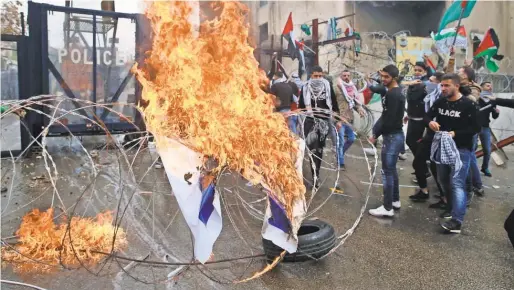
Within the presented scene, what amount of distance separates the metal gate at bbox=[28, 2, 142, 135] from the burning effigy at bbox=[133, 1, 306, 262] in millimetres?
5925

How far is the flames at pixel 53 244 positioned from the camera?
3.94 m

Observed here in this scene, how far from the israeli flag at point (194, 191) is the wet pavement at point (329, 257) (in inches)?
11.0

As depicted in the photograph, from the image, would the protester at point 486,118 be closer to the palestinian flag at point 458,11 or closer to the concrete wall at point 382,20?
the palestinian flag at point 458,11

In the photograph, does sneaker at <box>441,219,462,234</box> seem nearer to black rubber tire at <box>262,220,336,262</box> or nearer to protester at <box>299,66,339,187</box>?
black rubber tire at <box>262,220,336,262</box>

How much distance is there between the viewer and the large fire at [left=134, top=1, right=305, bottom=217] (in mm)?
3363

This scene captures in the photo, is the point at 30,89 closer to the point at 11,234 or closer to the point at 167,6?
the point at 11,234

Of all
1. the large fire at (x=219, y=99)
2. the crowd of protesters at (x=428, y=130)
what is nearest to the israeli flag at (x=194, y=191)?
the large fire at (x=219, y=99)

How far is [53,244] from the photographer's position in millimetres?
4172

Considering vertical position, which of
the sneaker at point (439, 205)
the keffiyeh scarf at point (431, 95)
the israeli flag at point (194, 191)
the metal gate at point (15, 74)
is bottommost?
the sneaker at point (439, 205)

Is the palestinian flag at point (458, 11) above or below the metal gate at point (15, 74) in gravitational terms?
above

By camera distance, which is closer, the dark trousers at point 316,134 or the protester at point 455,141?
the protester at point 455,141

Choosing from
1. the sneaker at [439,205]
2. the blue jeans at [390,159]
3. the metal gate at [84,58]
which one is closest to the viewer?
the blue jeans at [390,159]

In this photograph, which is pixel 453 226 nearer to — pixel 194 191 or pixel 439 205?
pixel 439 205

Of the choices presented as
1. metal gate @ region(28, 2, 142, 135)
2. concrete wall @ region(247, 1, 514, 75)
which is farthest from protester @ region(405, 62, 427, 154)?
concrete wall @ region(247, 1, 514, 75)
